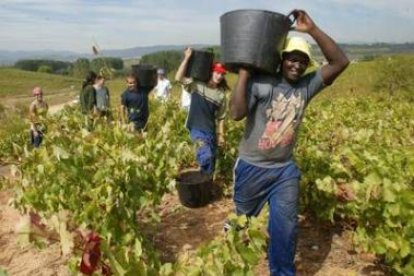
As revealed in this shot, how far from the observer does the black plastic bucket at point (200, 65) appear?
566 centimetres

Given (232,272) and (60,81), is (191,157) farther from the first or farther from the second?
(60,81)

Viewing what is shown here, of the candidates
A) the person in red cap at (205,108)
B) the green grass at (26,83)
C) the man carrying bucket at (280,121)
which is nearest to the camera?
the man carrying bucket at (280,121)

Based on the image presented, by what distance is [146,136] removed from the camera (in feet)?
13.4

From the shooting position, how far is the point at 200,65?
18.8ft

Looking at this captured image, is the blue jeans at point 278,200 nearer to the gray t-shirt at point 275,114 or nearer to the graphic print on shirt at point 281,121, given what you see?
the gray t-shirt at point 275,114

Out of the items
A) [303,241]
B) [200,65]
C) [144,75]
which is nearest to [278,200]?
[303,241]

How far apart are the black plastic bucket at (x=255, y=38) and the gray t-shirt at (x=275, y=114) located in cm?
13

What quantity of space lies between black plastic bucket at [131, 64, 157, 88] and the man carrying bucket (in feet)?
15.2

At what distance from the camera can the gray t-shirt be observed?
11.0 feet

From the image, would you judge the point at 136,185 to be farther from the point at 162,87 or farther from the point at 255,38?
the point at 162,87

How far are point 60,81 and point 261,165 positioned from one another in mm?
85503

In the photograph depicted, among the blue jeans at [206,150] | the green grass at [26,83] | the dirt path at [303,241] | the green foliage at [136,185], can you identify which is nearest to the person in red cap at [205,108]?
the blue jeans at [206,150]

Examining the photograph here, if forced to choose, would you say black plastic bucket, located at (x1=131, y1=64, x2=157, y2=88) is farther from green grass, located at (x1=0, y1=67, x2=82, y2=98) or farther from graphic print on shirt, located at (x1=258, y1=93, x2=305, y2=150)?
green grass, located at (x1=0, y1=67, x2=82, y2=98)

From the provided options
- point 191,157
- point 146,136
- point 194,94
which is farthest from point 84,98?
point 146,136
